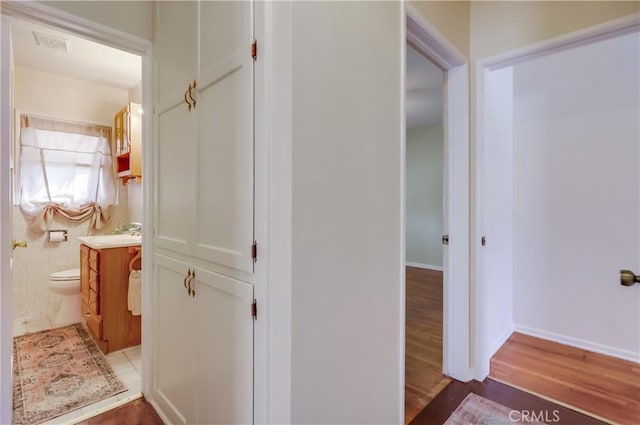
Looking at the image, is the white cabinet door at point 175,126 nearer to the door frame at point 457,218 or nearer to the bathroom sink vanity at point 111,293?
the bathroom sink vanity at point 111,293

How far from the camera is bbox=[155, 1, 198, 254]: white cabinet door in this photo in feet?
4.58

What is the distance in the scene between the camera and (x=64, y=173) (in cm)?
304

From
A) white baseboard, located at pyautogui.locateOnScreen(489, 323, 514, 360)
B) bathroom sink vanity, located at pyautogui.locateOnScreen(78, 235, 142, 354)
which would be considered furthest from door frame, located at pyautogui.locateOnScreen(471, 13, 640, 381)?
bathroom sink vanity, located at pyautogui.locateOnScreen(78, 235, 142, 354)

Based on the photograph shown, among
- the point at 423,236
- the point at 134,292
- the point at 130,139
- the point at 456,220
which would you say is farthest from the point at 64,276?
the point at 423,236

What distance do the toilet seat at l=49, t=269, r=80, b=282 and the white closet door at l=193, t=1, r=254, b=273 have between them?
7.38 ft

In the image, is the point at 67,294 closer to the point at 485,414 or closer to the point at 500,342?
the point at 485,414

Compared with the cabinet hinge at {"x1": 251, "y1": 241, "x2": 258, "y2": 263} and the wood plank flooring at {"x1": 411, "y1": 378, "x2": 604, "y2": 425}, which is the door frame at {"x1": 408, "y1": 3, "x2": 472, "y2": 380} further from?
the cabinet hinge at {"x1": 251, "y1": 241, "x2": 258, "y2": 263}

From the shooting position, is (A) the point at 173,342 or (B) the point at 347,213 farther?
(A) the point at 173,342

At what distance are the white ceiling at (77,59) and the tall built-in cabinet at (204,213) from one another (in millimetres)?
1358

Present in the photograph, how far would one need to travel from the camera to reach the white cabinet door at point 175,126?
1.39 meters

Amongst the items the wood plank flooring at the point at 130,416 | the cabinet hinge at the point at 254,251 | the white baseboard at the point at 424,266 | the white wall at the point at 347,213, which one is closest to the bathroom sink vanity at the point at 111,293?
the wood plank flooring at the point at 130,416

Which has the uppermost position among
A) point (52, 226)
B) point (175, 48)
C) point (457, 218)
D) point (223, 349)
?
point (175, 48)

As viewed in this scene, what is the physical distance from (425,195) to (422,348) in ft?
11.5

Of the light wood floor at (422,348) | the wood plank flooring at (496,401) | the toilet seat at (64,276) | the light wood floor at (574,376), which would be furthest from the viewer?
the toilet seat at (64,276)
